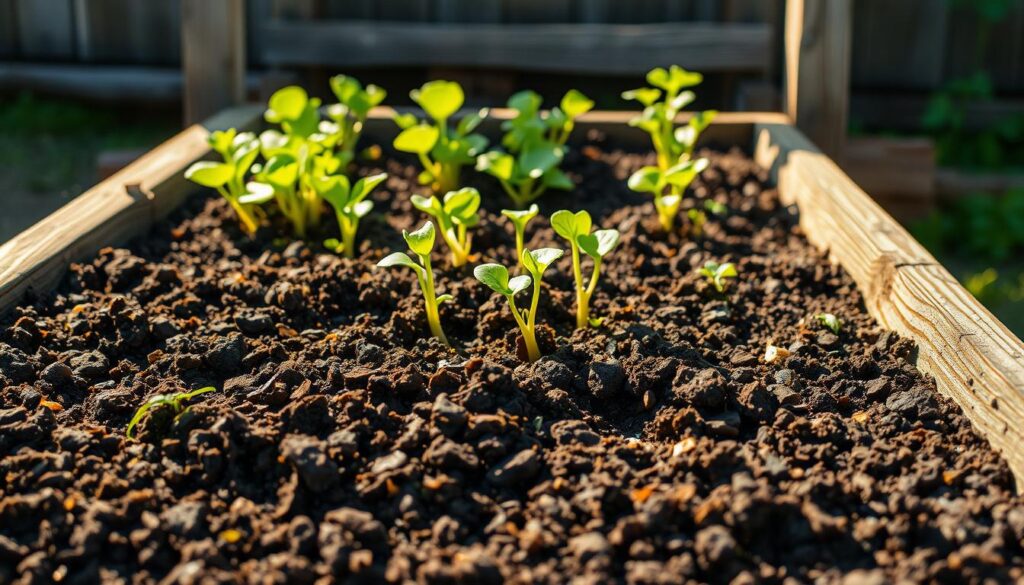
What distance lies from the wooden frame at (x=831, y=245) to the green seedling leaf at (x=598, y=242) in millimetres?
593

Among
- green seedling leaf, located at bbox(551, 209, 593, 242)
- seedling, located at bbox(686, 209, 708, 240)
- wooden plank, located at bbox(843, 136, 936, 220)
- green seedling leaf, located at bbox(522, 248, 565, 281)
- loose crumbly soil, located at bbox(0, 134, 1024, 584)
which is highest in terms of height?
green seedling leaf, located at bbox(551, 209, 593, 242)

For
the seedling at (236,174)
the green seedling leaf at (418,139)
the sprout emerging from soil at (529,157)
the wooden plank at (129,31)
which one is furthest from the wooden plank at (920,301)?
the wooden plank at (129,31)

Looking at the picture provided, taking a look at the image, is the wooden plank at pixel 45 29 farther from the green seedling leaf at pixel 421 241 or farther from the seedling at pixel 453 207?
the green seedling leaf at pixel 421 241

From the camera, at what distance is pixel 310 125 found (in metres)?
2.91

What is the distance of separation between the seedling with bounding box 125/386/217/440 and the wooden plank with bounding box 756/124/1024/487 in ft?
4.17

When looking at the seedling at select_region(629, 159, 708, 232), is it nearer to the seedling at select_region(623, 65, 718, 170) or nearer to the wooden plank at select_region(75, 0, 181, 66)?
the seedling at select_region(623, 65, 718, 170)

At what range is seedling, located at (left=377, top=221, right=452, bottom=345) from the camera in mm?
1971

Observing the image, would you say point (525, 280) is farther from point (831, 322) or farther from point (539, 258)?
point (831, 322)

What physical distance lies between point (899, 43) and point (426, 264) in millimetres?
3473

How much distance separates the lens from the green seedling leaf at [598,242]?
2.04 meters

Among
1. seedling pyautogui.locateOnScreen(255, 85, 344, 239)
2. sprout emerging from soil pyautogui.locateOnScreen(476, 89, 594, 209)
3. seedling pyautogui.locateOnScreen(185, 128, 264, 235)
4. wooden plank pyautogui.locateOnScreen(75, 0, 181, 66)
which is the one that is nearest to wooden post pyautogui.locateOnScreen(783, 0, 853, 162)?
sprout emerging from soil pyautogui.locateOnScreen(476, 89, 594, 209)

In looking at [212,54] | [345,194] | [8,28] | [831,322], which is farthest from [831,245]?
[8,28]

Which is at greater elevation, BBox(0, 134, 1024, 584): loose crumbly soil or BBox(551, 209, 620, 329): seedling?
BBox(551, 209, 620, 329): seedling

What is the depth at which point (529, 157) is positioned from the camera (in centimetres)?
291
